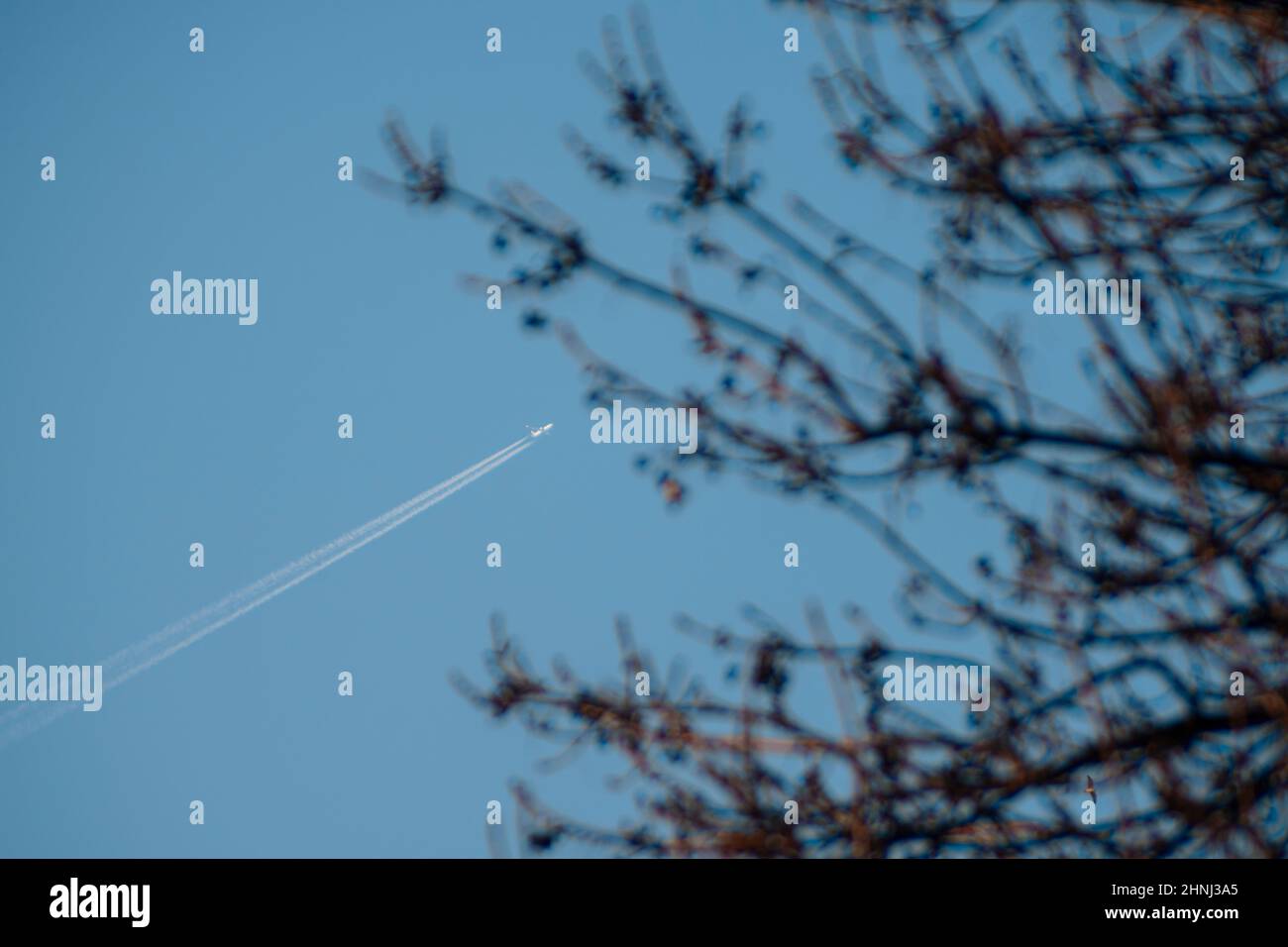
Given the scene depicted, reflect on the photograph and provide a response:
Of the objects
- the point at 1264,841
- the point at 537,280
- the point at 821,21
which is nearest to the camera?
the point at 1264,841

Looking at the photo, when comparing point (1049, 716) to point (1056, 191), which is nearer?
point (1049, 716)

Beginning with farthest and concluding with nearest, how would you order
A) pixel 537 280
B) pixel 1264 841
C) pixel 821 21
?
pixel 821 21 → pixel 537 280 → pixel 1264 841

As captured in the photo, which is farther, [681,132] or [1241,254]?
[1241,254]

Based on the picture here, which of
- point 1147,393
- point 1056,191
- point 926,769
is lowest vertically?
point 926,769

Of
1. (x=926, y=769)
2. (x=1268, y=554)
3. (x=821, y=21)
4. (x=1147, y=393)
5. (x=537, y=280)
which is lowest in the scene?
(x=926, y=769)
